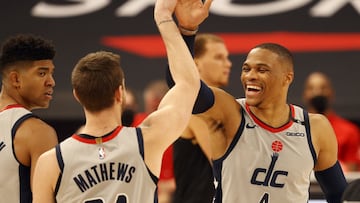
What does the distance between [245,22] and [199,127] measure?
2.87m

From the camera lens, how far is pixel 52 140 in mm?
3979

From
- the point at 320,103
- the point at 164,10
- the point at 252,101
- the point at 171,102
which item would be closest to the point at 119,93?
the point at 171,102

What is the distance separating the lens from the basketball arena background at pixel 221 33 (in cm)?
848

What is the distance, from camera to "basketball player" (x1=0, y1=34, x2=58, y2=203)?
391 centimetres

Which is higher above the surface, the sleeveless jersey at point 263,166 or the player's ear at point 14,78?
the player's ear at point 14,78

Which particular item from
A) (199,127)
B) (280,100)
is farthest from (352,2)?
(280,100)

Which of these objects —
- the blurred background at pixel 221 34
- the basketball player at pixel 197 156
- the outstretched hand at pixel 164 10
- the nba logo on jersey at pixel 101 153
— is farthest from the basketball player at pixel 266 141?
the blurred background at pixel 221 34

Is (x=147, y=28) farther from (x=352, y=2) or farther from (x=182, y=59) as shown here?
(x=182, y=59)

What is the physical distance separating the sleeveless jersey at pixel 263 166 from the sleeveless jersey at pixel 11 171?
39.9 inches

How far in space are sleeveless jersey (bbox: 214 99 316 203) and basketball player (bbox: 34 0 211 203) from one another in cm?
87

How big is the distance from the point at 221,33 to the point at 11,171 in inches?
191

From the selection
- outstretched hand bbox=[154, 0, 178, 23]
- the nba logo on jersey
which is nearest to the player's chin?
outstretched hand bbox=[154, 0, 178, 23]

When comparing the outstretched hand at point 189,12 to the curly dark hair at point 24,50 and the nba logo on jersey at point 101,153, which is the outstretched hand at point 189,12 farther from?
the nba logo on jersey at point 101,153

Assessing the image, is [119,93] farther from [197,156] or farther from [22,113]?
[197,156]
